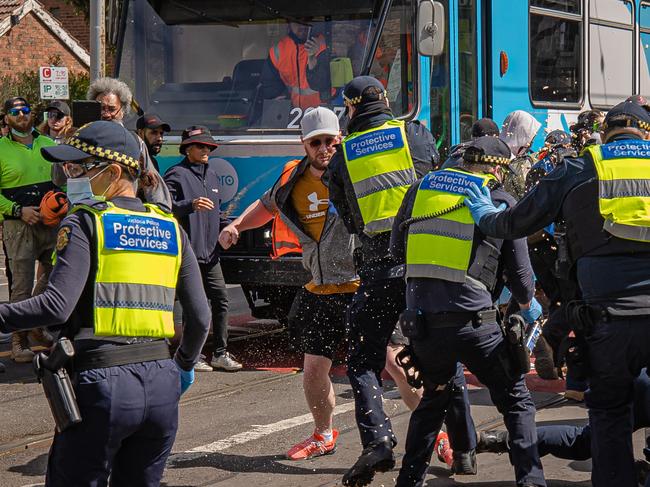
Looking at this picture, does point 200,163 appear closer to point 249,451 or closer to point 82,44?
point 249,451

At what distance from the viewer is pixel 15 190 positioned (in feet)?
31.7

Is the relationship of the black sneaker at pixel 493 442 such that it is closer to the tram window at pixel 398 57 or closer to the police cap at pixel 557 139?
the police cap at pixel 557 139

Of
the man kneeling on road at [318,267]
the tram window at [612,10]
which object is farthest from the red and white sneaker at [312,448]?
the tram window at [612,10]

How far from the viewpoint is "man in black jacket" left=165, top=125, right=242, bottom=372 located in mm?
9023

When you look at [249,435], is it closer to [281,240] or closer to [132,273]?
[281,240]

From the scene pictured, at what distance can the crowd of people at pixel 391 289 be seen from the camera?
385cm

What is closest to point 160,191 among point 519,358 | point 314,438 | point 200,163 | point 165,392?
point 165,392

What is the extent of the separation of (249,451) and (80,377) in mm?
3045

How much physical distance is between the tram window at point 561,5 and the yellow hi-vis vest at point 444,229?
582cm

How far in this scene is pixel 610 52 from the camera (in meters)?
12.1

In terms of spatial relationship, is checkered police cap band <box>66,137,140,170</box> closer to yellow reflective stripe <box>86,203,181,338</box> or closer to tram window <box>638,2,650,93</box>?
yellow reflective stripe <box>86,203,181,338</box>

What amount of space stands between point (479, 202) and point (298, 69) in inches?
178

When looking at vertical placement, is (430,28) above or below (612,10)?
below

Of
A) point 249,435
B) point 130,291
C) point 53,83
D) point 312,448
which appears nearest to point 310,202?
point 312,448
